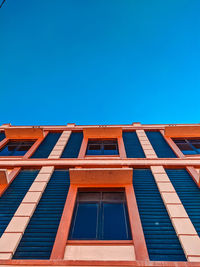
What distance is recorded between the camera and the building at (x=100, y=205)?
4.05 metres

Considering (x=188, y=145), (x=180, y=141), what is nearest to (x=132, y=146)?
(x=180, y=141)

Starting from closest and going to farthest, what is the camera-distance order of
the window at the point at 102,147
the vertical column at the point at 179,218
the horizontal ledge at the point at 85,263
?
the horizontal ledge at the point at 85,263 → the vertical column at the point at 179,218 → the window at the point at 102,147

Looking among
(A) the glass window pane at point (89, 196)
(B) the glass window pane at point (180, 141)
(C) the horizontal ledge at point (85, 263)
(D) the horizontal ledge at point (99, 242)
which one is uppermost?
(B) the glass window pane at point (180, 141)

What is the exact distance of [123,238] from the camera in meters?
4.55

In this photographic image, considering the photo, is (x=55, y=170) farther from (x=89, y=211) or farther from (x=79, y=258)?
(x=79, y=258)

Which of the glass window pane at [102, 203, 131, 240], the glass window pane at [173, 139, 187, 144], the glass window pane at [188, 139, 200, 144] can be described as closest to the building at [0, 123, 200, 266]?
the glass window pane at [102, 203, 131, 240]

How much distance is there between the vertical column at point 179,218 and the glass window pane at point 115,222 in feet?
4.24

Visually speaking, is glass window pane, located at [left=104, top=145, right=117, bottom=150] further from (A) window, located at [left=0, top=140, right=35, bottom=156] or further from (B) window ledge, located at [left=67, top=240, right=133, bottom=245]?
(B) window ledge, located at [left=67, top=240, right=133, bottom=245]

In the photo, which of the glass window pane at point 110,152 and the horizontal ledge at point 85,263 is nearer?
the horizontal ledge at point 85,263

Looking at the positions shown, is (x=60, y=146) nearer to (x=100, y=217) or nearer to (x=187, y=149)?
(x=100, y=217)

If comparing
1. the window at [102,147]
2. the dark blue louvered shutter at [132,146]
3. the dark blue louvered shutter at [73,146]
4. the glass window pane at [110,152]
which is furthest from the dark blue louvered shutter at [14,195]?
the dark blue louvered shutter at [132,146]

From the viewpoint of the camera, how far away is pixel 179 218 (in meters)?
4.81

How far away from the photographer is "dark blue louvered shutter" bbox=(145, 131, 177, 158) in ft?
27.1

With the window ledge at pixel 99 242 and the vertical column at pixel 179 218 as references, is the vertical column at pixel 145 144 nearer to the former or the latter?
the vertical column at pixel 179 218
